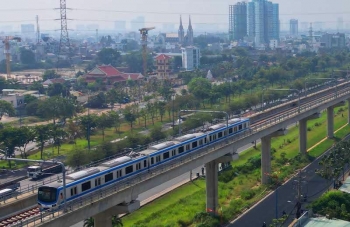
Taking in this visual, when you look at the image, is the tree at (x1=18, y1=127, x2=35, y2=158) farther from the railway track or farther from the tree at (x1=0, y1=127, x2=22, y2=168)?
the railway track

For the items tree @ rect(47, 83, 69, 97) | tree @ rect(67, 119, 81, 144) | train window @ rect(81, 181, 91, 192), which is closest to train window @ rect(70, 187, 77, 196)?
train window @ rect(81, 181, 91, 192)

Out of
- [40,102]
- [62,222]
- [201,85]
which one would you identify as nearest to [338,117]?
[201,85]

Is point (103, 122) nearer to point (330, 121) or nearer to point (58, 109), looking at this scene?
point (58, 109)

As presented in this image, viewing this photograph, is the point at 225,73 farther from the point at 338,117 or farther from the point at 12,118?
the point at 12,118

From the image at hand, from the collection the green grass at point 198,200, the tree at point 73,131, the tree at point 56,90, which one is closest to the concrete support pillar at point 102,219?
the green grass at point 198,200

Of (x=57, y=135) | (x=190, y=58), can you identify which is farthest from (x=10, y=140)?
(x=190, y=58)
